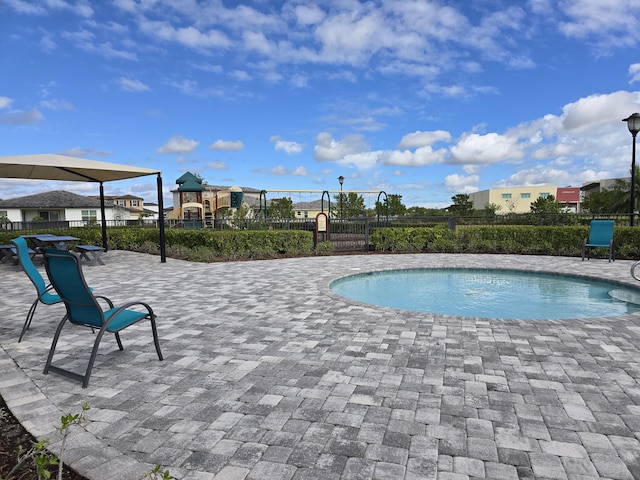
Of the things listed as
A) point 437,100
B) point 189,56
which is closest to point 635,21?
point 437,100

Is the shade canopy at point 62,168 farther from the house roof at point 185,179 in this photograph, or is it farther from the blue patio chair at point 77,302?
the house roof at point 185,179

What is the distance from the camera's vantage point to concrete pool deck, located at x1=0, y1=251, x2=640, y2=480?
7.07 feet

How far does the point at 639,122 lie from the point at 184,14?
45.3 feet

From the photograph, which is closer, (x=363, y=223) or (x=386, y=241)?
(x=386, y=241)

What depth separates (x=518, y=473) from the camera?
2.05 meters

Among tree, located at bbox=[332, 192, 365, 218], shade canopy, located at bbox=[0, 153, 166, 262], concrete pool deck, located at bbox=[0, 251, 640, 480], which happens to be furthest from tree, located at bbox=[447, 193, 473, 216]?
concrete pool deck, located at bbox=[0, 251, 640, 480]

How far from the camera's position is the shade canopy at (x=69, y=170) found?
9.11 meters

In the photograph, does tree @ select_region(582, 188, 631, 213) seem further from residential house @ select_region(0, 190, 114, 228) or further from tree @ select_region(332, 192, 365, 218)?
residential house @ select_region(0, 190, 114, 228)

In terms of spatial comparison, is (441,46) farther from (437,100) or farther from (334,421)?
(334,421)

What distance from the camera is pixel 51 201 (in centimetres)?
4753

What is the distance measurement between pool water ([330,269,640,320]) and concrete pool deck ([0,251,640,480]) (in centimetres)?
146

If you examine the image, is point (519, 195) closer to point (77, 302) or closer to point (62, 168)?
point (62, 168)

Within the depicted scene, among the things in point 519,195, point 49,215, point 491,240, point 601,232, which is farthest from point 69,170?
point 519,195

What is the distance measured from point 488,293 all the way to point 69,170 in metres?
11.9
